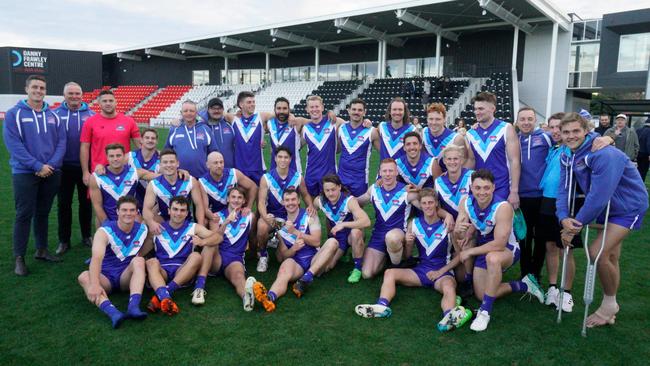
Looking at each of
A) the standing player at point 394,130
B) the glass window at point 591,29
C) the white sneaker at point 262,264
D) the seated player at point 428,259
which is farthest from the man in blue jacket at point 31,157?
the glass window at point 591,29

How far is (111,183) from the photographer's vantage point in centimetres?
459

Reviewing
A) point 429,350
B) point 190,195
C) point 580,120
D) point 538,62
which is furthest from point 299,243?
point 538,62

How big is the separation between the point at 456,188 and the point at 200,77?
33.8 meters

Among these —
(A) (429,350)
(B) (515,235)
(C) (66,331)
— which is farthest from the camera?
(B) (515,235)

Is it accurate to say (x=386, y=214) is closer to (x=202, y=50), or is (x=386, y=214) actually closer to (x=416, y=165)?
(x=416, y=165)

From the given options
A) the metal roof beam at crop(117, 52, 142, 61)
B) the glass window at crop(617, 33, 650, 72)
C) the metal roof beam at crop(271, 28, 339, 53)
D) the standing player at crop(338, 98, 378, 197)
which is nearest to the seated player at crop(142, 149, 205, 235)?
the standing player at crop(338, 98, 378, 197)

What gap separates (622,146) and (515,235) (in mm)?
6135

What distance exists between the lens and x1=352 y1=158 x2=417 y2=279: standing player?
4555 millimetres

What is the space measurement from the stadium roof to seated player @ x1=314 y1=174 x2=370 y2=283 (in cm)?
1433

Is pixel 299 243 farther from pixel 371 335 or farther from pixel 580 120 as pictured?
pixel 580 120

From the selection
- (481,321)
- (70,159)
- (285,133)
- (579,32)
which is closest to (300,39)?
(579,32)

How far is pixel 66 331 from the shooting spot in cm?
337

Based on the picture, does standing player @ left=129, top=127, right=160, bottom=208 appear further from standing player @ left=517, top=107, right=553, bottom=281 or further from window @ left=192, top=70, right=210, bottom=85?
window @ left=192, top=70, right=210, bottom=85

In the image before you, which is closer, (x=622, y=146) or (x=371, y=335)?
(x=371, y=335)
